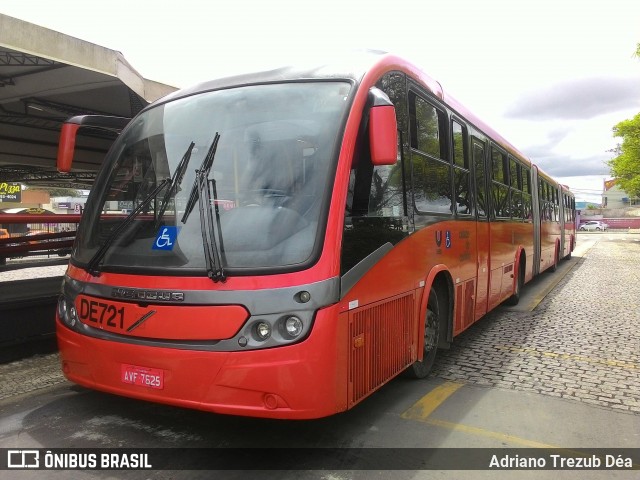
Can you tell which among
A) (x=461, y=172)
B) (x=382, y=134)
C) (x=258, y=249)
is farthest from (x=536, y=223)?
(x=258, y=249)

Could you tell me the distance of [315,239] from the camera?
3.21 metres

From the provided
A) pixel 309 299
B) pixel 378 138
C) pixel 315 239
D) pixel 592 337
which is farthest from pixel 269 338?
pixel 592 337

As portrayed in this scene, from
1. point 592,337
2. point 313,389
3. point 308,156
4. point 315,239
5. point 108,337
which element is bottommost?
point 592,337

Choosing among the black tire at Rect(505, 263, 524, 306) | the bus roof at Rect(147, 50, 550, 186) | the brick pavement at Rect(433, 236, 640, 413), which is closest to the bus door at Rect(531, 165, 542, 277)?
the brick pavement at Rect(433, 236, 640, 413)

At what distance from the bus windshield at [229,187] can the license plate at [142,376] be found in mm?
663

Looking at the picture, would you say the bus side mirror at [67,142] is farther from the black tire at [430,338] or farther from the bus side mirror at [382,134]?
the black tire at [430,338]

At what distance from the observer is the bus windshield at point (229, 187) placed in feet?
10.7

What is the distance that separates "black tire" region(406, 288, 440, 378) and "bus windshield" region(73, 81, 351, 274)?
2173 millimetres

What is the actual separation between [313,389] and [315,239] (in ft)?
3.01

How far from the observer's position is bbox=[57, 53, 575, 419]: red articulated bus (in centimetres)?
309

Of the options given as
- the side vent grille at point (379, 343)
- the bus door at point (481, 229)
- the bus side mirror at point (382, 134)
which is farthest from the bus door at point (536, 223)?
the bus side mirror at point (382, 134)

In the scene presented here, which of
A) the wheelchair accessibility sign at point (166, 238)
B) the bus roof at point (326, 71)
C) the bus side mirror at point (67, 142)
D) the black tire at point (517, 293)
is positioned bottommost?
the black tire at point (517, 293)

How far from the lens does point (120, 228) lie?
369cm

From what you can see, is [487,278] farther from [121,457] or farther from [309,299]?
[121,457]
